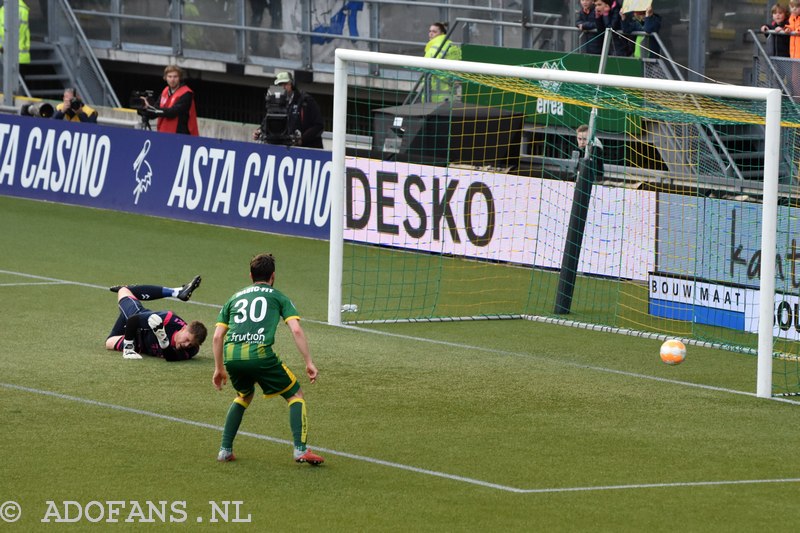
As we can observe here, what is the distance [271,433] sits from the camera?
1144cm

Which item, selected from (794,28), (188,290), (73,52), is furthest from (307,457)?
(73,52)

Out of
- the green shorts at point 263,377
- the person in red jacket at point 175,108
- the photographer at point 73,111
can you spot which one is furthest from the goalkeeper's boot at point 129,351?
the photographer at point 73,111

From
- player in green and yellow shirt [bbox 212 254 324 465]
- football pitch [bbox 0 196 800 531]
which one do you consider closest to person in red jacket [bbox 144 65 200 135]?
football pitch [bbox 0 196 800 531]

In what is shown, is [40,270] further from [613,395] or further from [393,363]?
[613,395]

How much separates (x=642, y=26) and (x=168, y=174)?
788cm

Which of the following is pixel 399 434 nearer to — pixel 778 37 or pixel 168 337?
pixel 168 337

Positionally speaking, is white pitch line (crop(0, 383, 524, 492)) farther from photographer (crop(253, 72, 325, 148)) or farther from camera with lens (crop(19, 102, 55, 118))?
camera with lens (crop(19, 102, 55, 118))

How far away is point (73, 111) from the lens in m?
25.3

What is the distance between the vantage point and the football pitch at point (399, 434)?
941cm

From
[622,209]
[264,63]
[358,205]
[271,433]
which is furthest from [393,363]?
[264,63]

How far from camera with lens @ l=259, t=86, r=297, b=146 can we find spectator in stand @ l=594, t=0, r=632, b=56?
16.8ft

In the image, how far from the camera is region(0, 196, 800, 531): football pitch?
30.9 ft

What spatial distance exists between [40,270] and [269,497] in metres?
10.2

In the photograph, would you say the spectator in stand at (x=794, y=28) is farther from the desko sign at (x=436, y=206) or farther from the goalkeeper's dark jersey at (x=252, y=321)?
the goalkeeper's dark jersey at (x=252, y=321)
